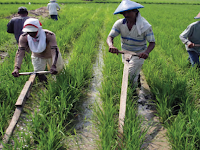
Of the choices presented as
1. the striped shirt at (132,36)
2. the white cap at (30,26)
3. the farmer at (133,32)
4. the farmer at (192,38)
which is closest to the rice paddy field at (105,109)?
the farmer at (192,38)

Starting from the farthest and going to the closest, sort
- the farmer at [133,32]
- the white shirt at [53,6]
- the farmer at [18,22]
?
the white shirt at [53,6], the farmer at [18,22], the farmer at [133,32]

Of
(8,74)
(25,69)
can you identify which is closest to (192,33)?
(25,69)

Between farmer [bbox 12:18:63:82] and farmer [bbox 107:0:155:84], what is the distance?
74cm

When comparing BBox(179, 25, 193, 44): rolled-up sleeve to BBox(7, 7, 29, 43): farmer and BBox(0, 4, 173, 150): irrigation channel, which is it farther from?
BBox(7, 7, 29, 43): farmer

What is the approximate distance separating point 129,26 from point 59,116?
1.32m

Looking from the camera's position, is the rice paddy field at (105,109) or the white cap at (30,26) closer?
the rice paddy field at (105,109)

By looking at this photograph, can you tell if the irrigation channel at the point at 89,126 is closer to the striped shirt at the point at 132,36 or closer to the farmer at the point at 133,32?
the farmer at the point at 133,32

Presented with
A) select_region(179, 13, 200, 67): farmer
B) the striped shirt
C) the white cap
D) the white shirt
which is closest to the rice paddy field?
select_region(179, 13, 200, 67): farmer

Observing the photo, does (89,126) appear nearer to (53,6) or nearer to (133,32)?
(133,32)

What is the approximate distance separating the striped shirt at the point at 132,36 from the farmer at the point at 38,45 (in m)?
0.81

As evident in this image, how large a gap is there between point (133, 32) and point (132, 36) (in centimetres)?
6

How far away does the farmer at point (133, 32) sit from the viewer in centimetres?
180

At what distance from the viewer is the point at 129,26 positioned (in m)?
2.00

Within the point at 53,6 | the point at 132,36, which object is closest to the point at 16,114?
the point at 132,36
